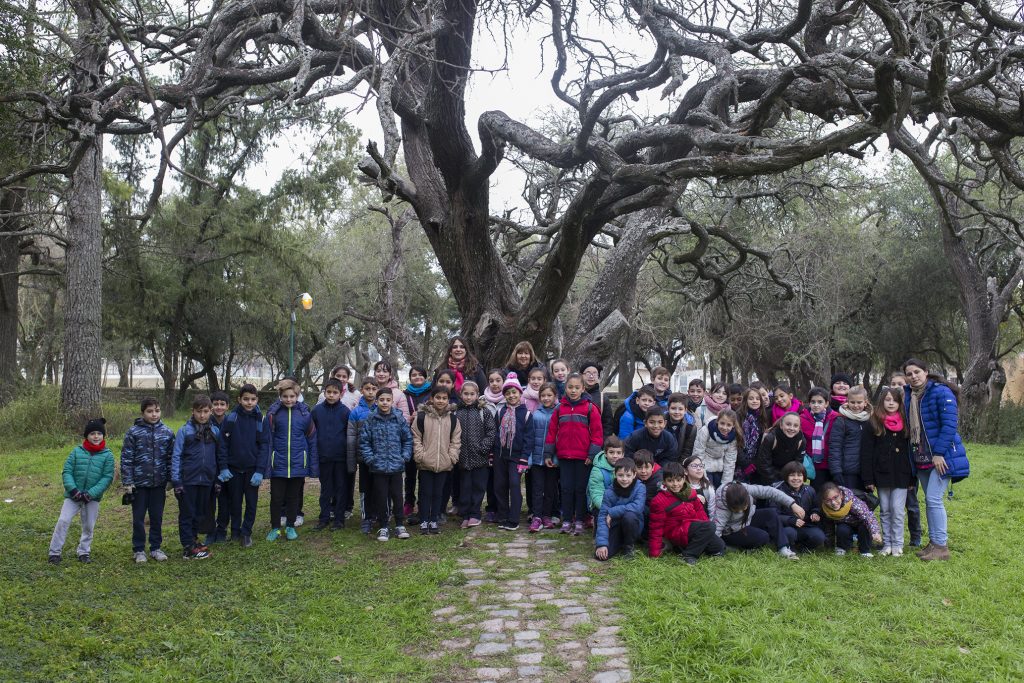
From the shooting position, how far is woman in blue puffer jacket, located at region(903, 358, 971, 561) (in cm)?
600

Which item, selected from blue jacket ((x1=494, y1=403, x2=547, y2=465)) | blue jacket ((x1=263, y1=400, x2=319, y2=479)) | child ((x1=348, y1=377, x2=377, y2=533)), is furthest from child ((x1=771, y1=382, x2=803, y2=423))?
blue jacket ((x1=263, y1=400, x2=319, y2=479))

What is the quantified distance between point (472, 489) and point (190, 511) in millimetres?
2481

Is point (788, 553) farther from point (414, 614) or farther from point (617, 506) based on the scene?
point (414, 614)

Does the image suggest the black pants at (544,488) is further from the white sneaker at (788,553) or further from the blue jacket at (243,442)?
the blue jacket at (243,442)

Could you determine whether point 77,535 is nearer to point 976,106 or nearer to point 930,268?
point 976,106

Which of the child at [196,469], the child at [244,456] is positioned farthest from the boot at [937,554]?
the child at [196,469]

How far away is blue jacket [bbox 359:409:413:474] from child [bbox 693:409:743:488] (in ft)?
8.45

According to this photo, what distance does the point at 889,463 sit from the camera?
6270 mm

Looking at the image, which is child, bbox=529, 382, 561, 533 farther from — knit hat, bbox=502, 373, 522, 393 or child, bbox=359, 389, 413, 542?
child, bbox=359, 389, 413, 542

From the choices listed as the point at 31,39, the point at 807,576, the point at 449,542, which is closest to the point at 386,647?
the point at 449,542

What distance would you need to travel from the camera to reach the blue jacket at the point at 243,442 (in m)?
6.54

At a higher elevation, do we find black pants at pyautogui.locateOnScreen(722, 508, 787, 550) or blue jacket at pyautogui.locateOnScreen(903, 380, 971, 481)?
blue jacket at pyautogui.locateOnScreen(903, 380, 971, 481)

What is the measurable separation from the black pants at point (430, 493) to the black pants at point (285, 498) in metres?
1.09

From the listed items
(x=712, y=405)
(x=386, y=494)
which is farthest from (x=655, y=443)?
(x=386, y=494)
